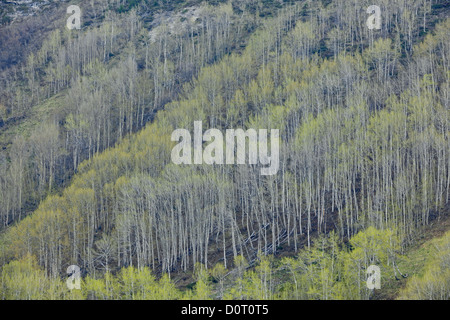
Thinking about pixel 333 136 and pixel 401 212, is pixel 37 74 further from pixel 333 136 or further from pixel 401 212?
pixel 401 212

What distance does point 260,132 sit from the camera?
8788 centimetres

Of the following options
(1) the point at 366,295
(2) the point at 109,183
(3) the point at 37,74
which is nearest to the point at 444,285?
(1) the point at 366,295

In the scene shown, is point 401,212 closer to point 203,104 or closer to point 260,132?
point 260,132

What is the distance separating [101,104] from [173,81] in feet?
63.0

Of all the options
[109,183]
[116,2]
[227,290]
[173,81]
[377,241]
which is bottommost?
[227,290]

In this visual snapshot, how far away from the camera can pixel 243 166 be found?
77250mm

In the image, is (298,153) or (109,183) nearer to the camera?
(298,153)

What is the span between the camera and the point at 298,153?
3049 inches

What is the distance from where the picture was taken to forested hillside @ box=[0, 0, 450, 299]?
203 feet

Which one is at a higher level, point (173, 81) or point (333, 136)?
point (173, 81)

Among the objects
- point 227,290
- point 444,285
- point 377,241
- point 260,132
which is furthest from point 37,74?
point 444,285

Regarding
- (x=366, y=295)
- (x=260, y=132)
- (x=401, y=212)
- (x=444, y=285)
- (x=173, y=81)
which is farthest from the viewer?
(x=173, y=81)

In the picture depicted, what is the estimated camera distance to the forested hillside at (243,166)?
62000 millimetres

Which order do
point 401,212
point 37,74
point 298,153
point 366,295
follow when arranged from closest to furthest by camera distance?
1. point 366,295
2. point 401,212
3. point 298,153
4. point 37,74
